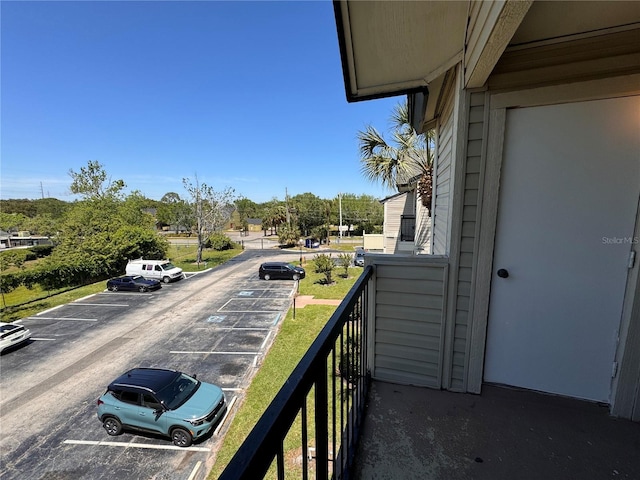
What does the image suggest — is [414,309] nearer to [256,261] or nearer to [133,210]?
[256,261]

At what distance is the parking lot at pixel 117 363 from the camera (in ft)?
15.1

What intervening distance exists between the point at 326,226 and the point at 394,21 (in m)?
31.7

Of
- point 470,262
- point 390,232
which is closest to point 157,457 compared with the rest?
point 470,262

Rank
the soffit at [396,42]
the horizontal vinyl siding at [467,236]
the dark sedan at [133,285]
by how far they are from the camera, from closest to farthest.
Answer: the soffit at [396,42] → the horizontal vinyl siding at [467,236] → the dark sedan at [133,285]

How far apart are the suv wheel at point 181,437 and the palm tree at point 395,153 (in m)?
6.47

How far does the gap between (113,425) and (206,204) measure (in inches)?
768

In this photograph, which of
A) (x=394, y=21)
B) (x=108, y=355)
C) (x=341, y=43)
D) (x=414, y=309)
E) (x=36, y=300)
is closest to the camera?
(x=394, y=21)

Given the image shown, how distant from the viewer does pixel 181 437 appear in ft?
15.9

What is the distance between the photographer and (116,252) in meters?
18.0

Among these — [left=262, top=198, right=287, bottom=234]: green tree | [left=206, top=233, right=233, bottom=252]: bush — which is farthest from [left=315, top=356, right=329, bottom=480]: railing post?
[left=262, top=198, right=287, bottom=234]: green tree

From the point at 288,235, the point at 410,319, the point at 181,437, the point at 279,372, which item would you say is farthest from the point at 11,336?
the point at 288,235

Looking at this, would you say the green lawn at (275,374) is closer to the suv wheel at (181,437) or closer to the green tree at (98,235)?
the suv wheel at (181,437)

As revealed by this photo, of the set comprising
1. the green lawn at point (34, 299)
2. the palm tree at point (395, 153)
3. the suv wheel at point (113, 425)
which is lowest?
the green lawn at point (34, 299)

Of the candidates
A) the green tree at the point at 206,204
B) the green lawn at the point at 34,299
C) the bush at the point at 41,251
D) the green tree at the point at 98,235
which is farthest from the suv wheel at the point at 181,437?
the bush at the point at 41,251
